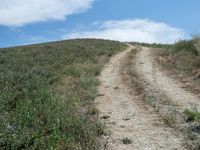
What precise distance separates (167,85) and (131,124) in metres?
7.50

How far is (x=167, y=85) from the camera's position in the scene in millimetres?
19797

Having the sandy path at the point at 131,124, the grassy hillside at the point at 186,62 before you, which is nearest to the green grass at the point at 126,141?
the sandy path at the point at 131,124

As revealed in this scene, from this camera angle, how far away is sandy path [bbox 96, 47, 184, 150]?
10.6 meters

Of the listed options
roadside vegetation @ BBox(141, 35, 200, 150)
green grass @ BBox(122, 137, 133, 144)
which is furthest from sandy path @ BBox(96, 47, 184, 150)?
roadside vegetation @ BBox(141, 35, 200, 150)

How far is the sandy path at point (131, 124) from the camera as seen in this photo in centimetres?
1059

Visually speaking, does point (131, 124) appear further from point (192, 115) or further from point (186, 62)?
point (186, 62)

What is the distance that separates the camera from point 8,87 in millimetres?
17906

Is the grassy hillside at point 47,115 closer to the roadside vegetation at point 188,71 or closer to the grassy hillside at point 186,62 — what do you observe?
the roadside vegetation at point 188,71

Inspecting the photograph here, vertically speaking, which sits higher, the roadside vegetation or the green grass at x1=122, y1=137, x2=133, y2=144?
the roadside vegetation

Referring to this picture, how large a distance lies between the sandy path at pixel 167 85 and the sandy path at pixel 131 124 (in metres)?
1.38

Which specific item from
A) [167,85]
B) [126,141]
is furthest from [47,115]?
[167,85]

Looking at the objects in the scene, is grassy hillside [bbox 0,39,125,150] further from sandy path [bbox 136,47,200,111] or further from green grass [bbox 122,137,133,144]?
sandy path [bbox 136,47,200,111]

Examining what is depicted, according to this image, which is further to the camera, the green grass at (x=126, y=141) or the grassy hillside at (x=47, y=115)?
the green grass at (x=126, y=141)

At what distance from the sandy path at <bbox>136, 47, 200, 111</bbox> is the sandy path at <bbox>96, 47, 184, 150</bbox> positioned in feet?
4.53
